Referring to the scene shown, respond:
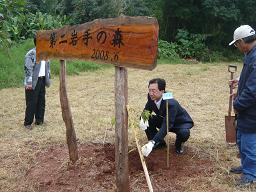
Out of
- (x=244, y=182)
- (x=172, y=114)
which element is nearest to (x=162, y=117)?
(x=172, y=114)

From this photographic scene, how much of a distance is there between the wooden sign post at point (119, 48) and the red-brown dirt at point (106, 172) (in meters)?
0.63

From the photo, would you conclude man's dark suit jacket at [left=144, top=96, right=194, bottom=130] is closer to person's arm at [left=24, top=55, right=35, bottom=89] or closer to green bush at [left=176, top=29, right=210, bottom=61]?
person's arm at [left=24, top=55, right=35, bottom=89]

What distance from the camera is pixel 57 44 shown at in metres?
4.61

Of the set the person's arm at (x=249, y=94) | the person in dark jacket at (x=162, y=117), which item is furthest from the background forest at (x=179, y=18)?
the person's arm at (x=249, y=94)

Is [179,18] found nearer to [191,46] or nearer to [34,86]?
[191,46]

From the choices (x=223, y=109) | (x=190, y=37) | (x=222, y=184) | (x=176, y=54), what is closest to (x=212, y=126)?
(x=223, y=109)

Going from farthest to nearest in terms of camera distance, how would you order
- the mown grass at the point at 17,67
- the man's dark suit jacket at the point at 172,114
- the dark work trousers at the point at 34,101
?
the mown grass at the point at 17,67, the dark work trousers at the point at 34,101, the man's dark suit jacket at the point at 172,114

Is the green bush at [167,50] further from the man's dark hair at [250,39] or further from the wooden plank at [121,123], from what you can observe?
the wooden plank at [121,123]

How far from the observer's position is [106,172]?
4715mm

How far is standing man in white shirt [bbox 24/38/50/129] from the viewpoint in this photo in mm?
6873

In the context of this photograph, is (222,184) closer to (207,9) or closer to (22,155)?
(22,155)

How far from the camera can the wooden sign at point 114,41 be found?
11.1 ft

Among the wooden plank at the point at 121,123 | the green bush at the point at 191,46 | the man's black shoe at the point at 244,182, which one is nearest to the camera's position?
the wooden plank at the point at 121,123

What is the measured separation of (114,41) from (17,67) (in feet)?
29.9
